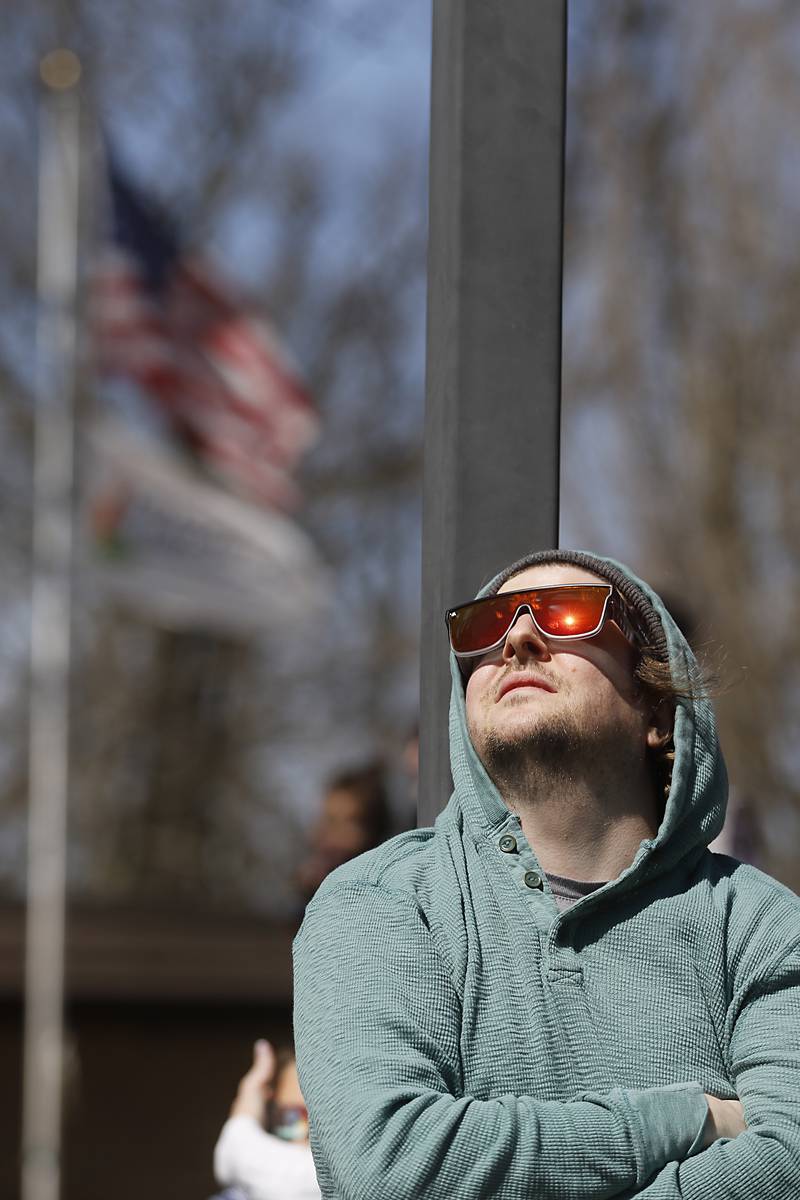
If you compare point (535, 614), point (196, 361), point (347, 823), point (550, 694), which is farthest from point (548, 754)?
point (196, 361)

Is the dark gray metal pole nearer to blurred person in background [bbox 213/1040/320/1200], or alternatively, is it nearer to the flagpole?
blurred person in background [bbox 213/1040/320/1200]

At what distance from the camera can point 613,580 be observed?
2473 millimetres

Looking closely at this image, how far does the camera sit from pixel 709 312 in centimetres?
1652

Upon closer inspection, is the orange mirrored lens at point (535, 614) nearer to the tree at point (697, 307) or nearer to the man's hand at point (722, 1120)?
the man's hand at point (722, 1120)

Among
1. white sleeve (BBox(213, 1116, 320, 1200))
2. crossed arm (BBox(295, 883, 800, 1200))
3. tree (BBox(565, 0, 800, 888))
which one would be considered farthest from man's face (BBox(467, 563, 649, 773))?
tree (BBox(565, 0, 800, 888))

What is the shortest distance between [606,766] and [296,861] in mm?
13381

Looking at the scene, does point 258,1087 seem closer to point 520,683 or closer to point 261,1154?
point 261,1154

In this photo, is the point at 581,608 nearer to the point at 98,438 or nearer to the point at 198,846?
the point at 98,438

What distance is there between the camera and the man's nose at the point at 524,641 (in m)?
2.36

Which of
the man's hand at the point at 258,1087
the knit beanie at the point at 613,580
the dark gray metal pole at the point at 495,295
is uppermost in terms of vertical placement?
the dark gray metal pole at the point at 495,295

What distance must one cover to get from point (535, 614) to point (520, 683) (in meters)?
0.09

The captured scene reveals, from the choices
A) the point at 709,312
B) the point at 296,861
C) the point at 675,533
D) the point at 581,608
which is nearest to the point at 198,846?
the point at 296,861

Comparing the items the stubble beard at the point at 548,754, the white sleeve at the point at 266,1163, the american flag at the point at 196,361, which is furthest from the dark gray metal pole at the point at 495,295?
the american flag at the point at 196,361

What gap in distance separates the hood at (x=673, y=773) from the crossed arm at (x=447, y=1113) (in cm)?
18
